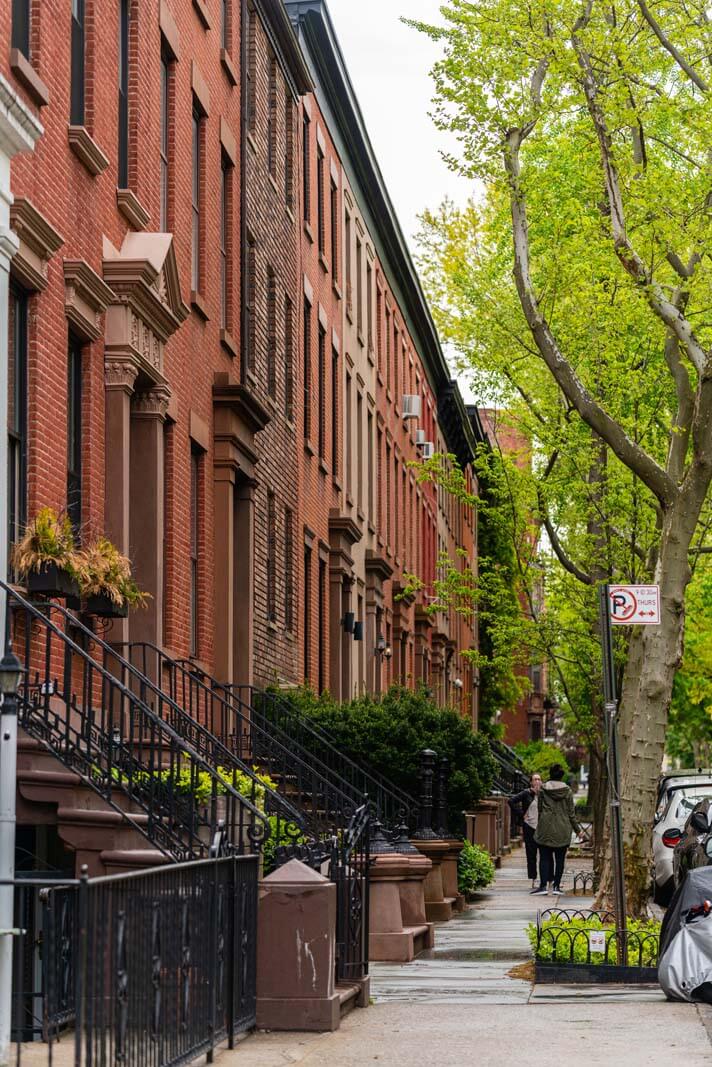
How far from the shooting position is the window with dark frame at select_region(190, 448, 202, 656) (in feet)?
63.8

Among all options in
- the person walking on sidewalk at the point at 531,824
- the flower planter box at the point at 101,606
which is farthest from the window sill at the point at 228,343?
the person walking on sidewalk at the point at 531,824

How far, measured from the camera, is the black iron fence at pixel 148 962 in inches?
293

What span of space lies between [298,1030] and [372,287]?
28769 mm

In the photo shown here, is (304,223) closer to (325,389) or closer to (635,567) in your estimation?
(325,389)

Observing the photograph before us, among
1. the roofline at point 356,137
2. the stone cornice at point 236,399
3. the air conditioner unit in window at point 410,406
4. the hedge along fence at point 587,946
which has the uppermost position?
the roofline at point 356,137

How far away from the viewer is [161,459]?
1705cm

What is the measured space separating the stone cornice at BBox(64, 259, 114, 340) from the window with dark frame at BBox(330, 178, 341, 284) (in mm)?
17359

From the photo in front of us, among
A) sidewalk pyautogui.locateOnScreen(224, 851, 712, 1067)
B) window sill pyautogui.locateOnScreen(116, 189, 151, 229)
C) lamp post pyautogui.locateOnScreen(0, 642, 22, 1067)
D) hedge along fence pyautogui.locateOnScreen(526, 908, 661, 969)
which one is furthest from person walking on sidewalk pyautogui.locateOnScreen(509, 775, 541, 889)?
lamp post pyautogui.locateOnScreen(0, 642, 22, 1067)

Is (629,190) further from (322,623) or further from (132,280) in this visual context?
(322,623)

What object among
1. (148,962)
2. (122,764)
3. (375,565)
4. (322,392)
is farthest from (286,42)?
(148,962)

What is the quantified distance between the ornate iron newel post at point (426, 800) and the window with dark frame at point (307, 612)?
228 inches

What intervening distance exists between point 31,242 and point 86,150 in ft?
6.57

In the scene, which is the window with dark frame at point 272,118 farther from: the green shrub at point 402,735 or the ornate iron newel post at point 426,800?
the ornate iron newel post at point 426,800

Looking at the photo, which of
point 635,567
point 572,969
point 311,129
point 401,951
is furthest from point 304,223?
point 572,969
